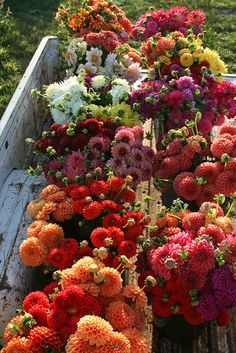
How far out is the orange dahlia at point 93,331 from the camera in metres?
1.29

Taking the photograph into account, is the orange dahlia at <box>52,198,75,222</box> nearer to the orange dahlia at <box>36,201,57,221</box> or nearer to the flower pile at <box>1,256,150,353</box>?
the orange dahlia at <box>36,201,57,221</box>

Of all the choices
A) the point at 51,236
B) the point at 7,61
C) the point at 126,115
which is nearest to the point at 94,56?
the point at 126,115

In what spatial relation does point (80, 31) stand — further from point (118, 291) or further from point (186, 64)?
point (118, 291)

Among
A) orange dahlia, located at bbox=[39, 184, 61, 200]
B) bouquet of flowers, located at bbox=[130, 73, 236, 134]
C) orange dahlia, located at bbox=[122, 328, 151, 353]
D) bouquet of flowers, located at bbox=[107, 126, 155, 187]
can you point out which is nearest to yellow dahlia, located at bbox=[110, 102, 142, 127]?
bouquet of flowers, located at bbox=[130, 73, 236, 134]

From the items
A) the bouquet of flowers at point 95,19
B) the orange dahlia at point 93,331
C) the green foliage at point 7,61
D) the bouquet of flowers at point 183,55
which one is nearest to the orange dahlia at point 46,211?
the orange dahlia at point 93,331

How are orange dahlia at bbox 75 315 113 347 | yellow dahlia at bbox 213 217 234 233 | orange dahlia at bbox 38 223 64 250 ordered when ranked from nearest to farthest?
orange dahlia at bbox 75 315 113 347 → yellow dahlia at bbox 213 217 234 233 → orange dahlia at bbox 38 223 64 250

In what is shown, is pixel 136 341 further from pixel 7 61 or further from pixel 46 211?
pixel 7 61

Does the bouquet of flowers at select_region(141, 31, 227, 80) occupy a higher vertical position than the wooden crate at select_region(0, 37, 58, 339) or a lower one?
higher

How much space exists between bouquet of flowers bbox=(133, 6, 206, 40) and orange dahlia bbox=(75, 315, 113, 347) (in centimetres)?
194

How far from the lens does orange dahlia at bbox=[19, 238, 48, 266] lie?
68.7 inches

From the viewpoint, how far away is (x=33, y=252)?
1.74 meters

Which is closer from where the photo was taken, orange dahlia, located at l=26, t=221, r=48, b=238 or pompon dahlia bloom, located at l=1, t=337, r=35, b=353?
pompon dahlia bloom, located at l=1, t=337, r=35, b=353

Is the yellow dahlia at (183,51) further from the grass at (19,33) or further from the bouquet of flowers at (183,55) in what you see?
the grass at (19,33)

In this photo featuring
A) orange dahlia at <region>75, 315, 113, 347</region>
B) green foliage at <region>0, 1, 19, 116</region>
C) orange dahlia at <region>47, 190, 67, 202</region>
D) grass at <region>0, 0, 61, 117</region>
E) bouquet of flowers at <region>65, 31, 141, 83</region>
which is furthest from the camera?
grass at <region>0, 0, 61, 117</region>
